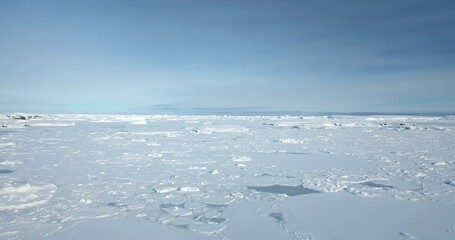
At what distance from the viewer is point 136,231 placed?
15.0 feet

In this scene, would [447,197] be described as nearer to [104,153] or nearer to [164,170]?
[164,170]

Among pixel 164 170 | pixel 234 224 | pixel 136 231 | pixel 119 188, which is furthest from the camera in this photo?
pixel 164 170

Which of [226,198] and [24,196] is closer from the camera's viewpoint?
[24,196]

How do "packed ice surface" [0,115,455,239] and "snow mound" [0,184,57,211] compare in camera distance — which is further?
"snow mound" [0,184,57,211]

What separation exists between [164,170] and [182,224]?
14.2ft

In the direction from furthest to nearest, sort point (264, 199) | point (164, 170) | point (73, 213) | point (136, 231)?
point (164, 170) < point (264, 199) < point (73, 213) < point (136, 231)

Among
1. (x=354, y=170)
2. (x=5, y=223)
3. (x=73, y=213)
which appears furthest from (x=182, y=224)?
(x=354, y=170)

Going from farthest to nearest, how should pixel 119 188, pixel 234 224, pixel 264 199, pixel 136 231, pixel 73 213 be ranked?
pixel 119 188
pixel 264 199
pixel 73 213
pixel 234 224
pixel 136 231

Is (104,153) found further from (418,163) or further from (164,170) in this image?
(418,163)

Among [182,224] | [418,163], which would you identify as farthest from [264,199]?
[418,163]

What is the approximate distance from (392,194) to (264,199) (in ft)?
8.77

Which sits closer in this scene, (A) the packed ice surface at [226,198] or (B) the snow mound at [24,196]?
(A) the packed ice surface at [226,198]

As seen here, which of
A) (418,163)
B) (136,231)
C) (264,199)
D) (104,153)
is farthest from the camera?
Result: (104,153)

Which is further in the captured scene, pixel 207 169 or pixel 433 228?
pixel 207 169
